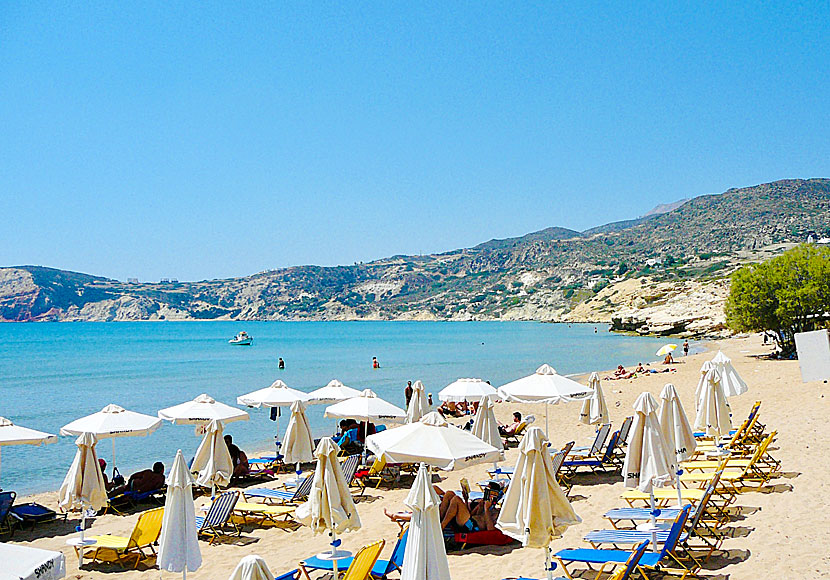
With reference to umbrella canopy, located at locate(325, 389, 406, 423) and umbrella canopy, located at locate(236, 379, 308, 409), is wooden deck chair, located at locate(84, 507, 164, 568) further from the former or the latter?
umbrella canopy, located at locate(236, 379, 308, 409)

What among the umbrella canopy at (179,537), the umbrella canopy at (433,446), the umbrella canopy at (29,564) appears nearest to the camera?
the umbrella canopy at (29,564)

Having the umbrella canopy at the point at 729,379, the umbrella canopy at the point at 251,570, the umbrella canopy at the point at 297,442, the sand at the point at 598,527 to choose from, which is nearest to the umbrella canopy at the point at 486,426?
the sand at the point at 598,527

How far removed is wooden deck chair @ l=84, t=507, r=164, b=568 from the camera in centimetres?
873

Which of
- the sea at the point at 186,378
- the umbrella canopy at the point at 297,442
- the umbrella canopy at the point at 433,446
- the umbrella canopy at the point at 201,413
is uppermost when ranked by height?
the umbrella canopy at the point at 433,446

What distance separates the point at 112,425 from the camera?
1215 centimetres

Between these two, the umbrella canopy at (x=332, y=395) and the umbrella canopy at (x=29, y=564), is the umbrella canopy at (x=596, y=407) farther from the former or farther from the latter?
the umbrella canopy at (x=29, y=564)

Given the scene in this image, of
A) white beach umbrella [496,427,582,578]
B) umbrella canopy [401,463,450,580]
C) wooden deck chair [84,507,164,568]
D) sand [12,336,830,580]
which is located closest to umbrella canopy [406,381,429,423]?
sand [12,336,830,580]

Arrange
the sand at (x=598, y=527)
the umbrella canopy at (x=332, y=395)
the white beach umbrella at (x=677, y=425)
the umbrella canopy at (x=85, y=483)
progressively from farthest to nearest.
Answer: the umbrella canopy at (x=332, y=395)
the umbrella canopy at (x=85, y=483)
the white beach umbrella at (x=677, y=425)
the sand at (x=598, y=527)

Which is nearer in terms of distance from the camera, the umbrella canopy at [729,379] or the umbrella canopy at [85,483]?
the umbrella canopy at [85,483]

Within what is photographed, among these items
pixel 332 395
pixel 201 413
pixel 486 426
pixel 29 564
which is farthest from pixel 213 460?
pixel 29 564

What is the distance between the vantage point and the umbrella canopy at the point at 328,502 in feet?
25.6

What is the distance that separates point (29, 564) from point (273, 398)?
11923 mm

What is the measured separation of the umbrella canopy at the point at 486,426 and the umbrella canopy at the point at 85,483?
6.64m

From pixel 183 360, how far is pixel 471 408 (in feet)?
168
